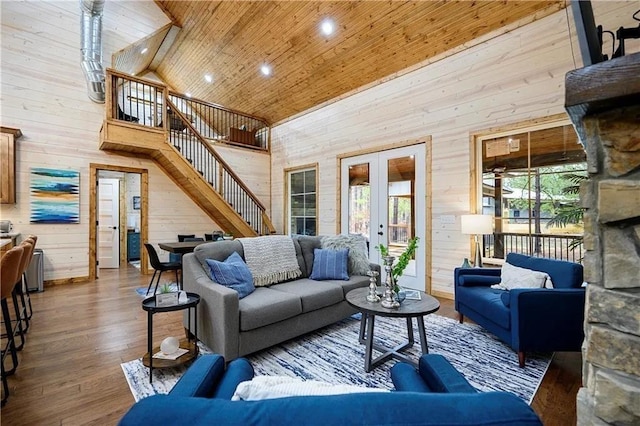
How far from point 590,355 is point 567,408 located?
154cm

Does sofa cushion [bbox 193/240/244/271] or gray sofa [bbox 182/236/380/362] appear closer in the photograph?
gray sofa [bbox 182/236/380/362]

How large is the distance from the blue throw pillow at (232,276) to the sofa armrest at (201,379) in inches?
64.2

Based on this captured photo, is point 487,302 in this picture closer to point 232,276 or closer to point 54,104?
point 232,276

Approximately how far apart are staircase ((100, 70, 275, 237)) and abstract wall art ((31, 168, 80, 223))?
855 mm

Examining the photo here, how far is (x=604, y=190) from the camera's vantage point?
0.83 m

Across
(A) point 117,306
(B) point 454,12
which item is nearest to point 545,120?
(B) point 454,12

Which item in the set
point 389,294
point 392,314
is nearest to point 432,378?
point 392,314

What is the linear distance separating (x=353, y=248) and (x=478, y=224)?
1.56 meters

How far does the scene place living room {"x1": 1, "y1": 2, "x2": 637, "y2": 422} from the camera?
3.69 metres

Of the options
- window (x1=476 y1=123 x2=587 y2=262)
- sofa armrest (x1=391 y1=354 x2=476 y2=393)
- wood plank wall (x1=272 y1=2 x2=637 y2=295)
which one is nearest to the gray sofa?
sofa armrest (x1=391 y1=354 x2=476 y2=393)

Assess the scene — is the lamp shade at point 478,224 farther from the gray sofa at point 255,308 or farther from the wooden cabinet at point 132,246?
the wooden cabinet at point 132,246

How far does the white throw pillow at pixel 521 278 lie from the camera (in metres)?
2.66

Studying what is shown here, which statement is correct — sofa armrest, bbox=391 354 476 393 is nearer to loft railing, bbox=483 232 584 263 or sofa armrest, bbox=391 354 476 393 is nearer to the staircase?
loft railing, bbox=483 232 584 263

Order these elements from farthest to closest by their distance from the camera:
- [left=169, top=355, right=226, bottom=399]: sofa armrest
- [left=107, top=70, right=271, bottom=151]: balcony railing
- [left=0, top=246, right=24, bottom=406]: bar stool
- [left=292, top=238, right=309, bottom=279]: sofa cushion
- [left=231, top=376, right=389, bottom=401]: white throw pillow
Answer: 1. [left=107, top=70, right=271, bottom=151]: balcony railing
2. [left=292, top=238, right=309, bottom=279]: sofa cushion
3. [left=0, top=246, right=24, bottom=406]: bar stool
4. [left=169, top=355, right=226, bottom=399]: sofa armrest
5. [left=231, top=376, right=389, bottom=401]: white throw pillow
